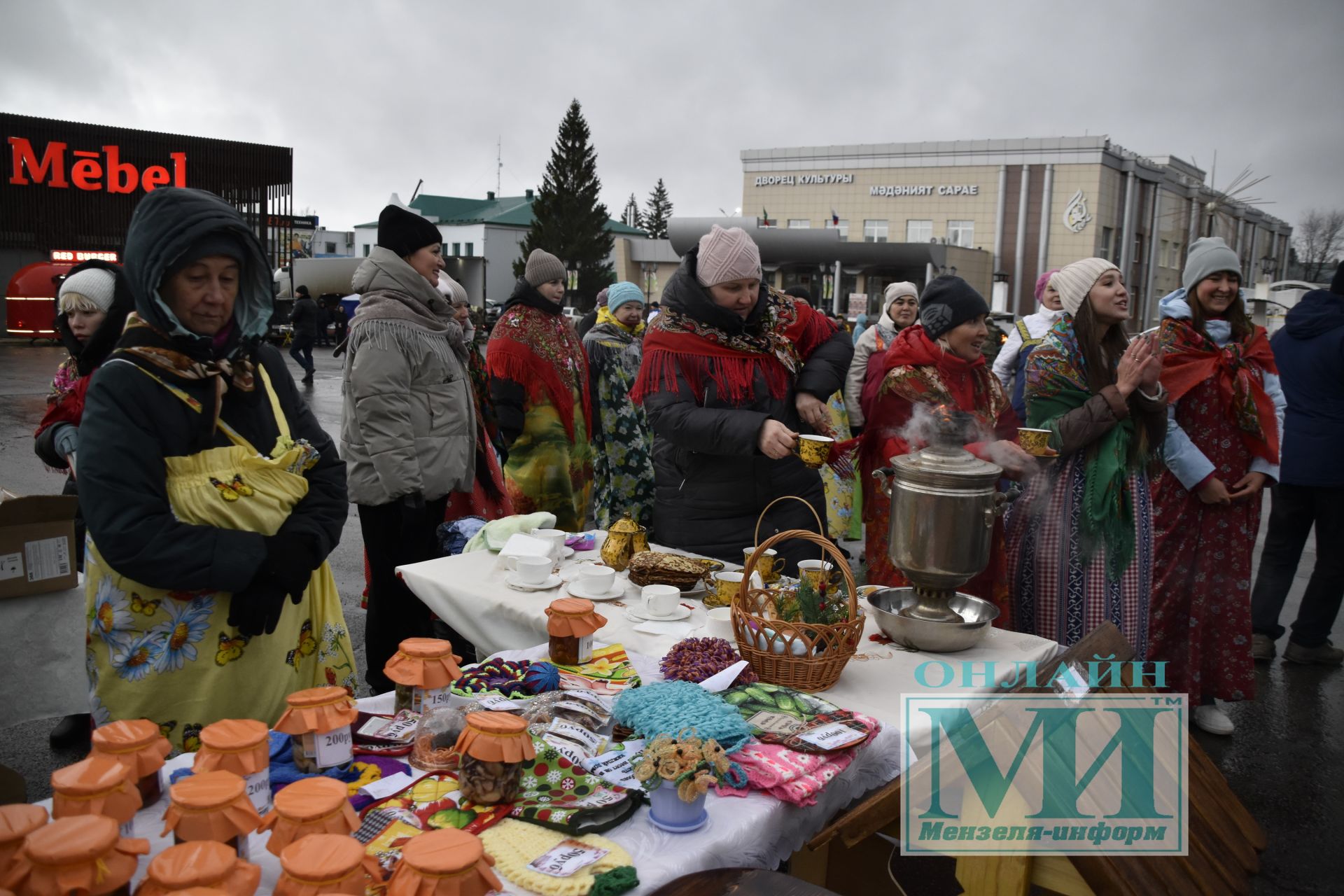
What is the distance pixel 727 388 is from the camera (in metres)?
3.15

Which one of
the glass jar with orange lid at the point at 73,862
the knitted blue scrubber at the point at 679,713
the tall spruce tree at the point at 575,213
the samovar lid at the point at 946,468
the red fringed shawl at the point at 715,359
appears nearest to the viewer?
the glass jar with orange lid at the point at 73,862

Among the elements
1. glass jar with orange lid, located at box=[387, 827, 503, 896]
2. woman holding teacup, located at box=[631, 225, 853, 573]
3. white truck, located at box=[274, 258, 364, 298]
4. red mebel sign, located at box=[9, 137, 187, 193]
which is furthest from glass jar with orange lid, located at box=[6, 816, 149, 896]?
white truck, located at box=[274, 258, 364, 298]

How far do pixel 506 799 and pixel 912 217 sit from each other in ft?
137

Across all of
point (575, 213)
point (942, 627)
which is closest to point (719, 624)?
point (942, 627)

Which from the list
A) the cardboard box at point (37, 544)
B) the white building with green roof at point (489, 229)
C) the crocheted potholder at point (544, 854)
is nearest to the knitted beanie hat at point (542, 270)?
the cardboard box at point (37, 544)

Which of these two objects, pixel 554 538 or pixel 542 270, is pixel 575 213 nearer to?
pixel 542 270

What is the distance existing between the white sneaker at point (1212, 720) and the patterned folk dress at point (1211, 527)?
0.08 m

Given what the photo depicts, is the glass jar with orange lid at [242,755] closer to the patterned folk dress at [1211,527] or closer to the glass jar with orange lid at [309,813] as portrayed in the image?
the glass jar with orange lid at [309,813]

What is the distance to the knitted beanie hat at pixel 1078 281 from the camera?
3572 millimetres

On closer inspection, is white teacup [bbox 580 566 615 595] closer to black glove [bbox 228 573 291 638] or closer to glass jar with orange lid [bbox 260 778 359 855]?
black glove [bbox 228 573 291 638]

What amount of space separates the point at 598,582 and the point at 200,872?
A: 1589mm

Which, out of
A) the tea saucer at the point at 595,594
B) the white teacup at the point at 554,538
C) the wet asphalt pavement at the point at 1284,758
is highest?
the white teacup at the point at 554,538

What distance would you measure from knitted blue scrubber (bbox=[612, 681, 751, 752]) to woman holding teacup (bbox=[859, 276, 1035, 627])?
1938 mm

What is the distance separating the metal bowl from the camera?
7.55ft
